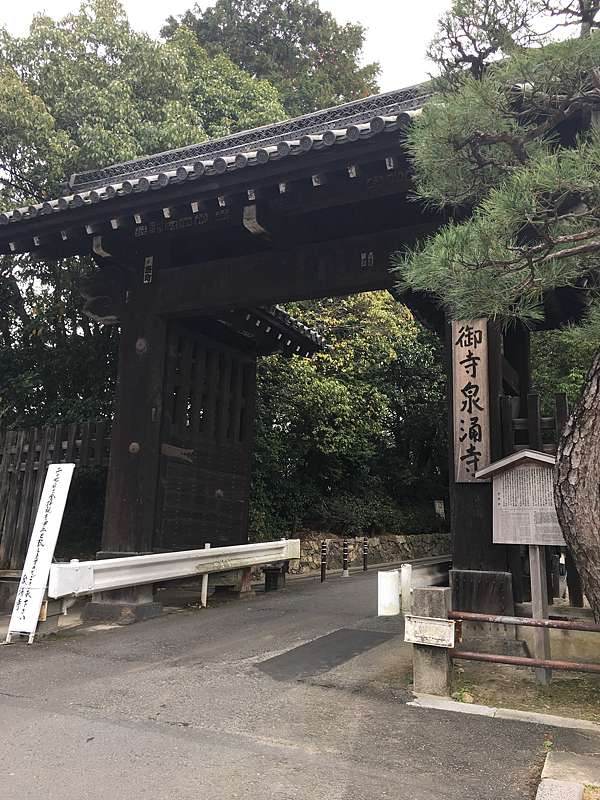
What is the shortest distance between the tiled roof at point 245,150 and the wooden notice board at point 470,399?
2168mm

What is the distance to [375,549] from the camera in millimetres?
17422

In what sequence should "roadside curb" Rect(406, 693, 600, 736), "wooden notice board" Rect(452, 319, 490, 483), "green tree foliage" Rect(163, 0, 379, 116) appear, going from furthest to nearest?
"green tree foliage" Rect(163, 0, 379, 116)
"wooden notice board" Rect(452, 319, 490, 483)
"roadside curb" Rect(406, 693, 600, 736)

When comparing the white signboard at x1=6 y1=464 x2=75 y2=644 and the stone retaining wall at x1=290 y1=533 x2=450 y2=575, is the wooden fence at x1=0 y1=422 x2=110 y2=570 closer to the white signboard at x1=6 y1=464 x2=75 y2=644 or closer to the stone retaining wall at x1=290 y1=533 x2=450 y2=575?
the white signboard at x1=6 y1=464 x2=75 y2=644

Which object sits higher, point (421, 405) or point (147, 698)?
point (421, 405)

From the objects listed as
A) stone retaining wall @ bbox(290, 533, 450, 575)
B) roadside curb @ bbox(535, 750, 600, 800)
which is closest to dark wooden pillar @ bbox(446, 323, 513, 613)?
roadside curb @ bbox(535, 750, 600, 800)

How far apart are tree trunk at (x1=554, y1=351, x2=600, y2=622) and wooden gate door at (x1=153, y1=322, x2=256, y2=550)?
19.2 ft

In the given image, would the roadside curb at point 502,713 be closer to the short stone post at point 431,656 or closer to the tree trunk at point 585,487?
the short stone post at point 431,656

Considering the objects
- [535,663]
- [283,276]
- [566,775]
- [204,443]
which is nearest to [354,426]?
[204,443]

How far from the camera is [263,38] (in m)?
24.6

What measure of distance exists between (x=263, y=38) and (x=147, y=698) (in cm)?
2670

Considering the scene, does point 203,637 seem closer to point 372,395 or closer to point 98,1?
point 372,395

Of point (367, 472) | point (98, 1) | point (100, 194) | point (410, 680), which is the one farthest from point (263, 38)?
point (410, 680)

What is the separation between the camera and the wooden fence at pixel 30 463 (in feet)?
27.7

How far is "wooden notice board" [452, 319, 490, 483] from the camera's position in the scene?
5.75m
